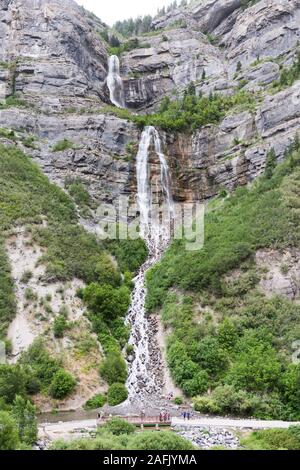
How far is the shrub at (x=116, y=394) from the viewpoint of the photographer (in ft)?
110

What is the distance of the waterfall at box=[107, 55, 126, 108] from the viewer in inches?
3404

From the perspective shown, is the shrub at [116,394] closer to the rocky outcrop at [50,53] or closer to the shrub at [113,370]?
the shrub at [113,370]

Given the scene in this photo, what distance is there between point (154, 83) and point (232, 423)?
72034 millimetres

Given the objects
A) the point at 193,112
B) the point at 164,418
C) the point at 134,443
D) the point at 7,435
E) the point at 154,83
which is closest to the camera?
the point at 7,435

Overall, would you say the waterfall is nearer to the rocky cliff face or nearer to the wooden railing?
the rocky cliff face

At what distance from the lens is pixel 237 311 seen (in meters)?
38.5

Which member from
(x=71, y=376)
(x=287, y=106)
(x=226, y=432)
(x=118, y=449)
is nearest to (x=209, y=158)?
(x=287, y=106)

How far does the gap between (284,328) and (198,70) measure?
214ft

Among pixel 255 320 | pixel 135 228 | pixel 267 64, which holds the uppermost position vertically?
pixel 267 64

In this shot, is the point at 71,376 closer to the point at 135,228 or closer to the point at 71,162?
the point at 135,228

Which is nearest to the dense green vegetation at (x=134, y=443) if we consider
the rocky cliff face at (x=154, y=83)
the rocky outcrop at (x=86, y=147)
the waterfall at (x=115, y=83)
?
the rocky outcrop at (x=86, y=147)

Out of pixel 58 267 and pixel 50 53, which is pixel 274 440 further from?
pixel 50 53

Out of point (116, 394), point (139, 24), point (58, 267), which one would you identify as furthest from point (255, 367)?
point (139, 24)

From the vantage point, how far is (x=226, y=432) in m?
26.1
